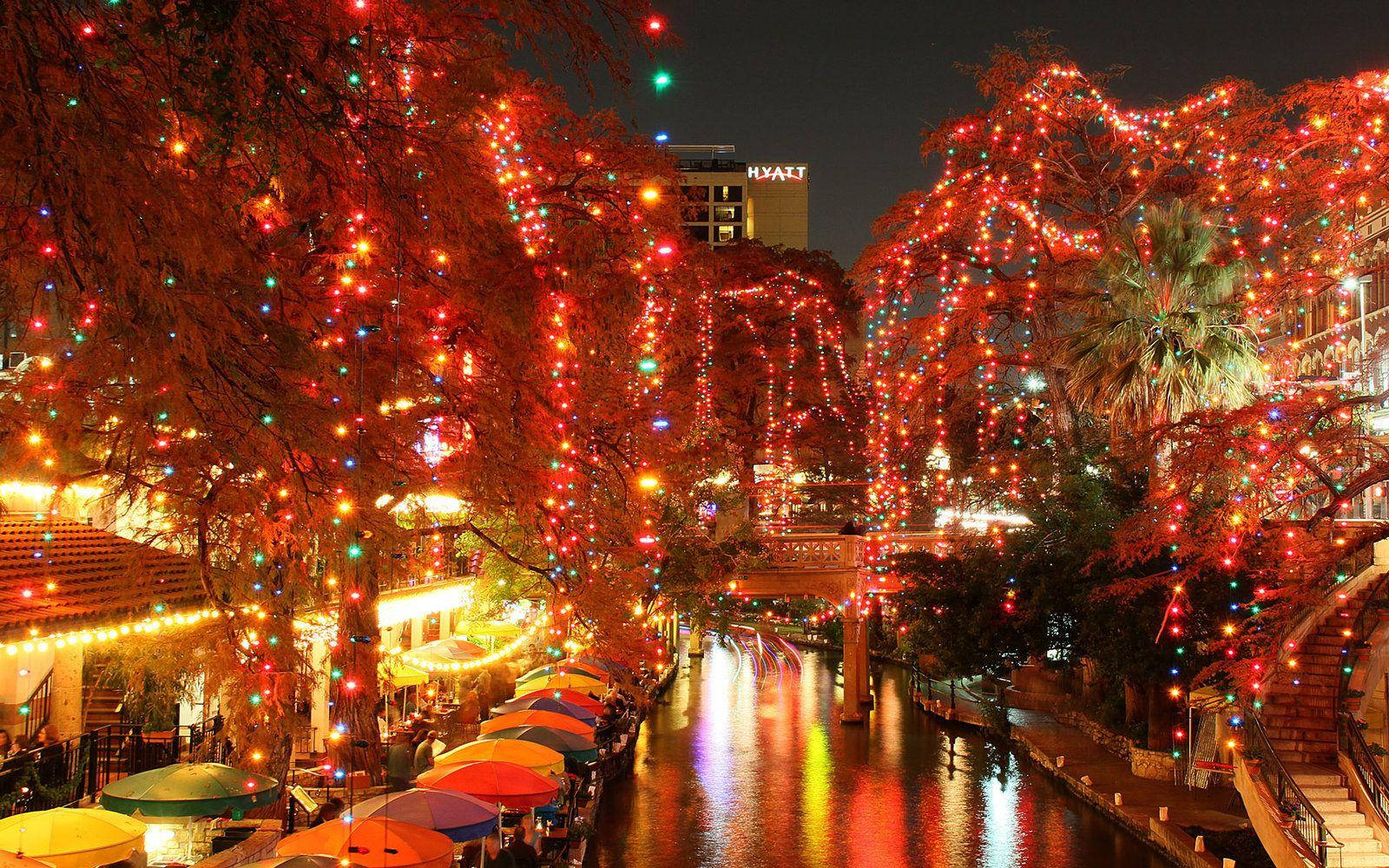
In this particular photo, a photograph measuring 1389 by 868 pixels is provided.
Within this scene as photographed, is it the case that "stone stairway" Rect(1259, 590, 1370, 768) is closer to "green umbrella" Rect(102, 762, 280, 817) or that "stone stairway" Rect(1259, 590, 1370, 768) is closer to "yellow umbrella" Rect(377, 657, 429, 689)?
"green umbrella" Rect(102, 762, 280, 817)

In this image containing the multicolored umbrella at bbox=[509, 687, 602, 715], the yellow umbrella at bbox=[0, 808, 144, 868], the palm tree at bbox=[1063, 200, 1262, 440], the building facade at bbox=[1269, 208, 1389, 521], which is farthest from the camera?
the building facade at bbox=[1269, 208, 1389, 521]

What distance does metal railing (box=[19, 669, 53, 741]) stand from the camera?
16.8 m

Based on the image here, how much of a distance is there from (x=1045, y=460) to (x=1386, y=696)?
33.1 ft

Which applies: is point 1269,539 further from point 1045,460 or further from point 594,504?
point 1045,460

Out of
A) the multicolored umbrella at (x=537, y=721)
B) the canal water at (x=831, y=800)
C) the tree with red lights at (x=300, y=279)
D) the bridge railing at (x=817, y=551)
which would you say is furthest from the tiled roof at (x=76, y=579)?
the bridge railing at (x=817, y=551)

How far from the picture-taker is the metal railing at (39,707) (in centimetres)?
1678

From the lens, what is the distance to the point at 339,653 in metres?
14.1

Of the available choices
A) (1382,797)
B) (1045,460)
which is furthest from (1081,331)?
(1382,797)

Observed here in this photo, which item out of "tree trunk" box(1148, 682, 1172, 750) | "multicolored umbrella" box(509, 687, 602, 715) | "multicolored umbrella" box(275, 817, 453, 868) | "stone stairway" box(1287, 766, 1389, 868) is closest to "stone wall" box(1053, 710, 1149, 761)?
"tree trunk" box(1148, 682, 1172, 750)

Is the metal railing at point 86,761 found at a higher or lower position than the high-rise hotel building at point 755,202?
lower

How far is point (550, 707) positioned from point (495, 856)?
8553 mm

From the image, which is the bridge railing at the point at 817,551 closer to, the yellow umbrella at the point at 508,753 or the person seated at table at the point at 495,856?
the yellow umbrella at the point at 508,753

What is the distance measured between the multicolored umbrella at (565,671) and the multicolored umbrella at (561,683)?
0.13m

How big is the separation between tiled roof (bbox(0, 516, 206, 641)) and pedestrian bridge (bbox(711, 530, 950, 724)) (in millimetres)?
19022
